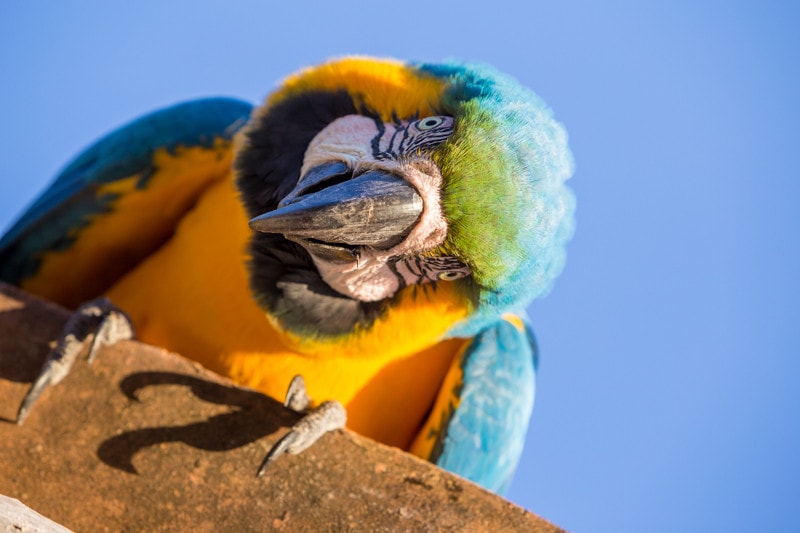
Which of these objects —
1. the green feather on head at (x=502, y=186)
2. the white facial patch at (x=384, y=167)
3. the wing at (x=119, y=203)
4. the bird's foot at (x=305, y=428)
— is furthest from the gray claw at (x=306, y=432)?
the wing at (x=119, y=203)

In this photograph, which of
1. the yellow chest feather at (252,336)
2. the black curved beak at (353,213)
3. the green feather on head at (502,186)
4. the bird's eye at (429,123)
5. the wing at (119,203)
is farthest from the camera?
the wing at (119,203)

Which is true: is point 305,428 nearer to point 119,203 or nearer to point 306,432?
point 306,432

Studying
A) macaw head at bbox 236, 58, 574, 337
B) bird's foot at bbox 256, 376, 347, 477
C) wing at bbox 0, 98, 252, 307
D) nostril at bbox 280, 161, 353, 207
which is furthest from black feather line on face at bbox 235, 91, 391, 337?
wing at bbox 0, 98, 252, 307

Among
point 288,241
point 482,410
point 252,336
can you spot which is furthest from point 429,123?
point 482,410

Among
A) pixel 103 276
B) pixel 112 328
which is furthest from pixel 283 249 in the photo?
pixel 103 276

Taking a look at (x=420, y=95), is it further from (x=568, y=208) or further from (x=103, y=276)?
(x=103, y=276)

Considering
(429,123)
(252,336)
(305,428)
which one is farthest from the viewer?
(252,336)

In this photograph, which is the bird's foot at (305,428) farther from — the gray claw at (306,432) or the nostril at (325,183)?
the nostril at (325,183)
